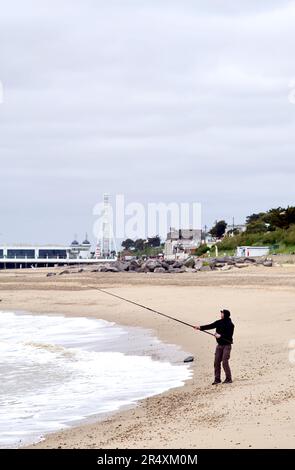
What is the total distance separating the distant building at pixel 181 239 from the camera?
16188 centimetres

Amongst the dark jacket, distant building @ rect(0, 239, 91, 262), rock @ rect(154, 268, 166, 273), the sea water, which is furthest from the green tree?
the dark jacket

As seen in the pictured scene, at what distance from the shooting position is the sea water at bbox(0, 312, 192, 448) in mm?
11156

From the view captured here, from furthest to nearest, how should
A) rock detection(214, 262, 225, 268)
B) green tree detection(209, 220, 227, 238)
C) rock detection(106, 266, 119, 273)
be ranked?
1. green tree detection(209, 220, 227, 238)
2. rock detection(106, 266, 119, 273)
3. rock detection(214, 262, 225, 268)

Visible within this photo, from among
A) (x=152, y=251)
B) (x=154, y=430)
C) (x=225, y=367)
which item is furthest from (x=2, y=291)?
(x=152, y=251)

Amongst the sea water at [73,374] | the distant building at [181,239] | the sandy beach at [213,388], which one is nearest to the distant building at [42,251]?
the distant building at [181,239]

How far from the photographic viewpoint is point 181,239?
593 feet

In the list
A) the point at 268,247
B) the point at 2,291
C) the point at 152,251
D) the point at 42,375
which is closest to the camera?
the point at 42,375

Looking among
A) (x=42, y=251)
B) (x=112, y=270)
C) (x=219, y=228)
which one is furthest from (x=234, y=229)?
(x=112, y=270)

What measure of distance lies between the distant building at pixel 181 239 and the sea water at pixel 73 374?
434 feet

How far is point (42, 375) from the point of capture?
15023 mm

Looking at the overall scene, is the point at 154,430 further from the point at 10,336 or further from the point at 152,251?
the point at 152,251

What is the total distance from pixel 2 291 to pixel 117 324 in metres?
22.0

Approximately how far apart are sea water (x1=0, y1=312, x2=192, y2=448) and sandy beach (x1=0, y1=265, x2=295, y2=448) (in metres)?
0.49

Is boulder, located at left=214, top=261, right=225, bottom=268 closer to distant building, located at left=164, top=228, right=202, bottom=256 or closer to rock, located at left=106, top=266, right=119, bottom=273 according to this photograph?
rock, located at left=106, top=266, right=119, bottom=273
